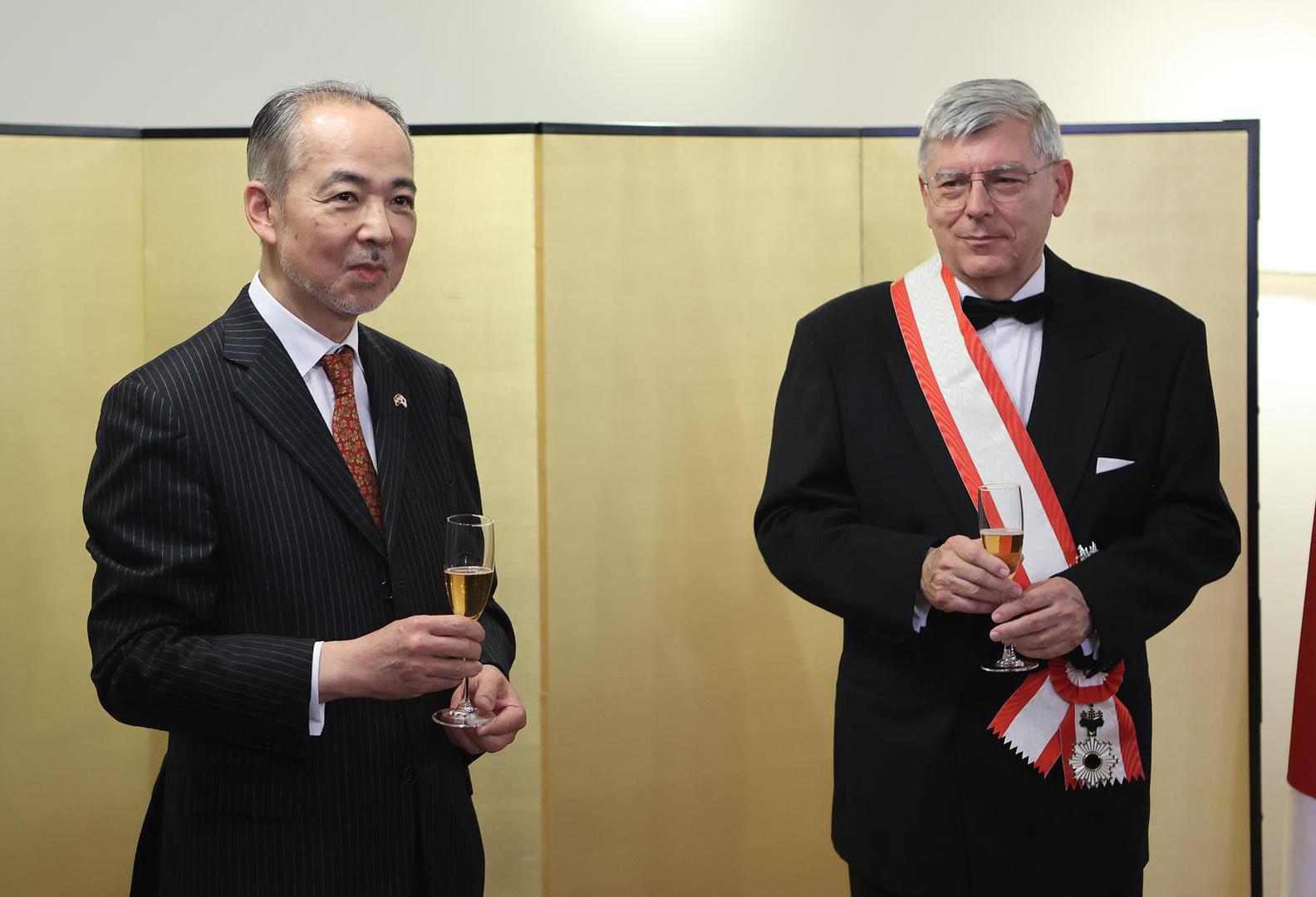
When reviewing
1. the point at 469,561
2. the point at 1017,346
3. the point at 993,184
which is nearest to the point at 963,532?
the point at 1017,346

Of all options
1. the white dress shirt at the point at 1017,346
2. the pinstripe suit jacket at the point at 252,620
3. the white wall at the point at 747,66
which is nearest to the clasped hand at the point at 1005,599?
the white dress shirt at the point at 1017,346

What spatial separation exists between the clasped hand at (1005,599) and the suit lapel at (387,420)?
806 millimetres

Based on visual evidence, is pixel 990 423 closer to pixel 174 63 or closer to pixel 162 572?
pixel 162 572

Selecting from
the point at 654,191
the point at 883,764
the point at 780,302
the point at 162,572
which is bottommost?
the point at 883,764

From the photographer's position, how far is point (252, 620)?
1.66 meters

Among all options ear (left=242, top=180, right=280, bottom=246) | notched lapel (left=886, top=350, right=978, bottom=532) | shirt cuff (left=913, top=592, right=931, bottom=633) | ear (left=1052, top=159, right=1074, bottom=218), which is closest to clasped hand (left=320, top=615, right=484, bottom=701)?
ear (left=242, top=180, right=280, bottom=246)

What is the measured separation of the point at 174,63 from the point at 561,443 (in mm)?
2063

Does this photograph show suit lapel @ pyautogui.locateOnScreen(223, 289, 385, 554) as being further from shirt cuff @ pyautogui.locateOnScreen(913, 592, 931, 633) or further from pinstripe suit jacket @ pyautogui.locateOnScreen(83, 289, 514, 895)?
shirt cuff @ pyautogui.locateOnScreen(913, 592, 931, 633)

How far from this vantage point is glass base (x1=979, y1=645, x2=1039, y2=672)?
6.11ft

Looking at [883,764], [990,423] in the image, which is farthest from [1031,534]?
[883,764]

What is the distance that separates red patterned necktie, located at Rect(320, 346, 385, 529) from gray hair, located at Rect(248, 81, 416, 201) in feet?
0.82

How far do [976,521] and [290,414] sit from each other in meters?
1.07

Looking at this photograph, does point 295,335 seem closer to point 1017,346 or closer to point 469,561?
point 469,561

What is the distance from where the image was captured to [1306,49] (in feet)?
13.1
